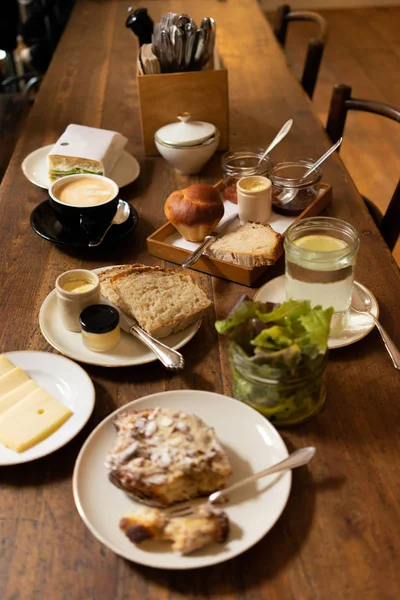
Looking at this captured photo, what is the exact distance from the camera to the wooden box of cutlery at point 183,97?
153 centimetres

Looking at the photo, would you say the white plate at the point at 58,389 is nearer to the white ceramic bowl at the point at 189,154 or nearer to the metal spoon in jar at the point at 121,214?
the metal spoon in jar at the point at 121,214

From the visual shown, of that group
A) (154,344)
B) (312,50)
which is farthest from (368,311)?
(312,50)

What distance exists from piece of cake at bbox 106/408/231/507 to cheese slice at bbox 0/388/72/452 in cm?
12

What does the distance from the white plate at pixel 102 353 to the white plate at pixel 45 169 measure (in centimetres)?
55

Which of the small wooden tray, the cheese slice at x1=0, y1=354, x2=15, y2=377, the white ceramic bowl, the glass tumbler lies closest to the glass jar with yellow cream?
the cheese slice at x1=0, y1=354, x2=15, y2=377

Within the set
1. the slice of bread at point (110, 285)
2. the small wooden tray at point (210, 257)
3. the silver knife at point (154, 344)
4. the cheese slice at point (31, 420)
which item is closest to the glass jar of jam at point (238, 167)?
the small wooden tray at point (210, 257)

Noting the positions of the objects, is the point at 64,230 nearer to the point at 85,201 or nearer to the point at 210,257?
the point at 85,201

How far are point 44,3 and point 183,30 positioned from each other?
2.20m

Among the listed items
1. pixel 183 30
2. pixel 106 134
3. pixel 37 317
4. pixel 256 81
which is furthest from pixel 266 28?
pixel 37 317

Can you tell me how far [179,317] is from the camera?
3.25ft

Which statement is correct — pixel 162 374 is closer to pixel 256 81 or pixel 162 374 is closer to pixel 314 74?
pixel 256 81

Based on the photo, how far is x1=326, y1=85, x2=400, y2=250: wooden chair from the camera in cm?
154

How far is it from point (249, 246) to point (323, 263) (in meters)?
0.26

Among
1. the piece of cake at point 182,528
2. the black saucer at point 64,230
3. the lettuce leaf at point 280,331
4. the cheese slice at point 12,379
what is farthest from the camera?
the black saucer at point 64,230
